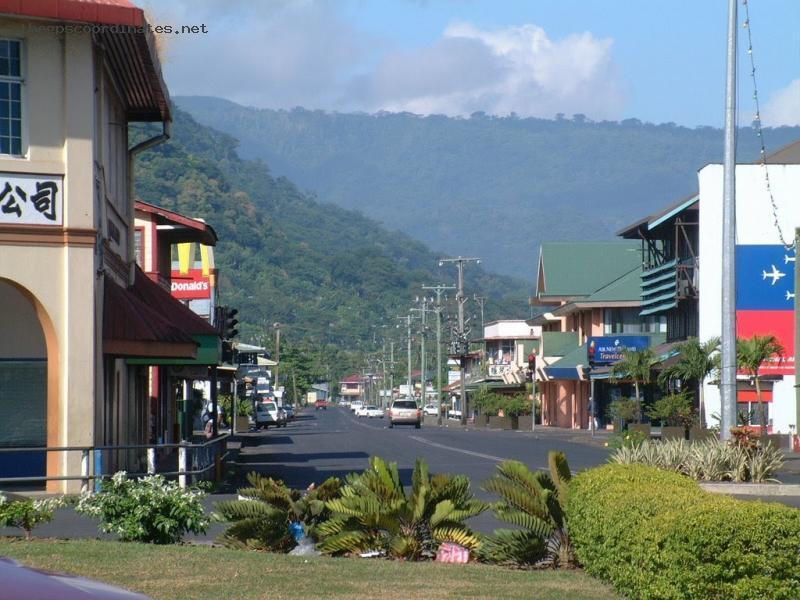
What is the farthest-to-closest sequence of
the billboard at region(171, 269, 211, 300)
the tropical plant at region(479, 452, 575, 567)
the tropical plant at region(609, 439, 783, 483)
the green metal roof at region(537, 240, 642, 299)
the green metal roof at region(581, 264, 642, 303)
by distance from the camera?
Result: the green metal roof at region(537, 240, 642, 299) → the green metal roof at region(581, 264, 642, 303) → the billboard at region(171, 269, 211, 300) → the tropical plant at region(609, 439, 783, 483) → the tropical plant at region(479, 452, 575, 567)

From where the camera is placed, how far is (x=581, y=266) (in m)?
90.8

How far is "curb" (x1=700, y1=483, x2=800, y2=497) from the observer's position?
79.0ft

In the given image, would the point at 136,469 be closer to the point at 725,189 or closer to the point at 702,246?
the point at 725,189

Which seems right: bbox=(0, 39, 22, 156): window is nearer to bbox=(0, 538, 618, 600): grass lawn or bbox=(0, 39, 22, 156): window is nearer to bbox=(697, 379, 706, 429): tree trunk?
bbox=(0, 538, 618, 600): grass lawn

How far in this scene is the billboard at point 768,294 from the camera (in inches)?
2229

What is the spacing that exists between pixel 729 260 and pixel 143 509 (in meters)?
16.7

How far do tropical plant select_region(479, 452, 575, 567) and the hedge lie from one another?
2608 millimetres

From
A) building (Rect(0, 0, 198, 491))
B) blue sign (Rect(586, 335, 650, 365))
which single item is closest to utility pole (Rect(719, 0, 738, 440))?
building (Rect(0, 0, 198, 491))

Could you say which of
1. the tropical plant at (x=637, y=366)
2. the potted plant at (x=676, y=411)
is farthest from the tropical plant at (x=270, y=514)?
the tropical plant at (x=637, y=366)

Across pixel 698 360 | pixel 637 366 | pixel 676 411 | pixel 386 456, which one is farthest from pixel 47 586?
pixel 637 366

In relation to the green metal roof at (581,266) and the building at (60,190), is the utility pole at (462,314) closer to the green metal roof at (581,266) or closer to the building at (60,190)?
the green metal roof at (581,266)

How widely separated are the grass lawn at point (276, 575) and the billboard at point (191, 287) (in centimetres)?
3927

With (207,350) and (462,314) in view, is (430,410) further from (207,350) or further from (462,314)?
(207,350)

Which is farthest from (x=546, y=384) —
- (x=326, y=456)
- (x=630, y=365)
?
(x=326, y=456)
